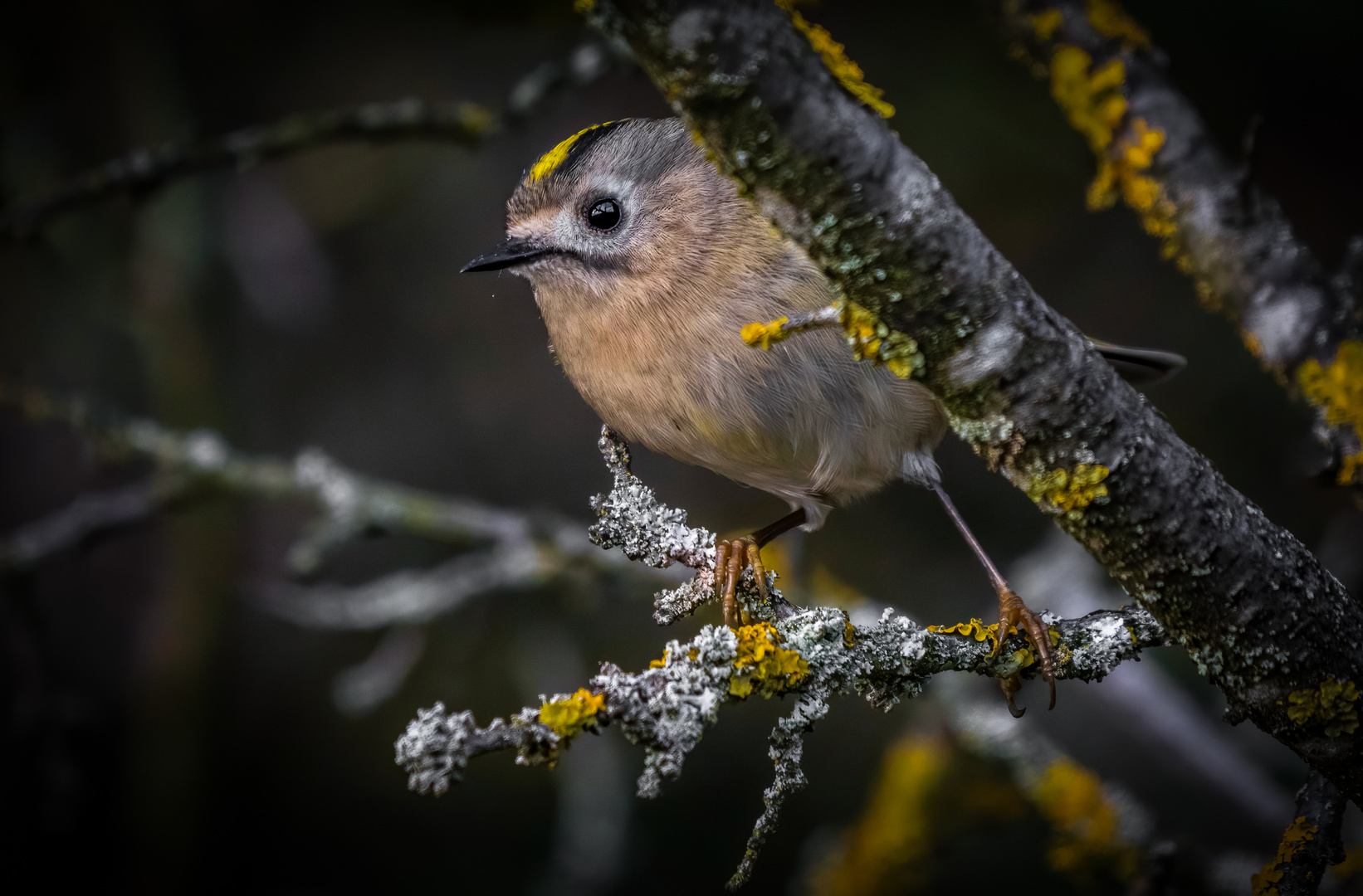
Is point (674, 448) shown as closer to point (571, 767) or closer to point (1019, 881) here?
point (571, 767)

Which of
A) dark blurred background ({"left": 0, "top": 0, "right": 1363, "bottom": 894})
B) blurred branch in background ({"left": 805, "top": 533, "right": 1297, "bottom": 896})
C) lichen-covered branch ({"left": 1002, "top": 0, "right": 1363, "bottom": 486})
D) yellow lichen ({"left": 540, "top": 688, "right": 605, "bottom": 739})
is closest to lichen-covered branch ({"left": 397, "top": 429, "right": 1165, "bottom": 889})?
yellow lichen ({"left": 540, "top": 688, "right": 605, "bottom": 739})

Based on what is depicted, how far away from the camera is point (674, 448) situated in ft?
4.28

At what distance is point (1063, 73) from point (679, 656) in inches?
38.3

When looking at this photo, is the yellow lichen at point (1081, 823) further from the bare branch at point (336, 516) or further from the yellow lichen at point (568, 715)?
the yellow lichen at point (568, 715)

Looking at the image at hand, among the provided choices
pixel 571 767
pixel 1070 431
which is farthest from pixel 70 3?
pixel 1070 431

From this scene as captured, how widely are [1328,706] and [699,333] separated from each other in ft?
2.52

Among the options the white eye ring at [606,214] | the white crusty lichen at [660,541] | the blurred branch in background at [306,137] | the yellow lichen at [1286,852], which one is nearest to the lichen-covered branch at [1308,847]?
the yellow lichen at [1286,852]

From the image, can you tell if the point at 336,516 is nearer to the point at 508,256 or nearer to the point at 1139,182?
the point at 508,256

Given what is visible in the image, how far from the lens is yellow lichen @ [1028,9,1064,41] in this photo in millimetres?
1200

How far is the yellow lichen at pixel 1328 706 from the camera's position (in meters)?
0.80

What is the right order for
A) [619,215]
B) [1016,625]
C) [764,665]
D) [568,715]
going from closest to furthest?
1. [568,715]
2. [764,665]
3. [1016,625]
4. [619,215]

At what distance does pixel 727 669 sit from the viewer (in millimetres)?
702

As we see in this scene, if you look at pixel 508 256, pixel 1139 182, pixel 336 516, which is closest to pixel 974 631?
pixel 1139 182

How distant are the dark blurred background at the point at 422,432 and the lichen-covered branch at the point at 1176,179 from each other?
0.56 metres
